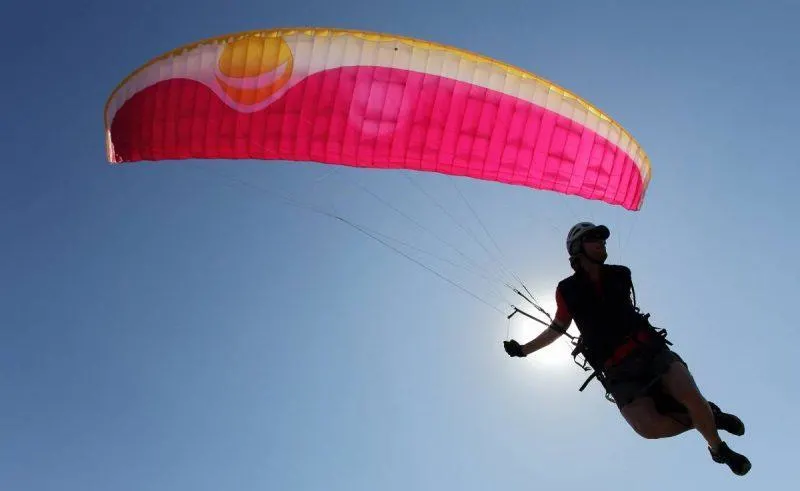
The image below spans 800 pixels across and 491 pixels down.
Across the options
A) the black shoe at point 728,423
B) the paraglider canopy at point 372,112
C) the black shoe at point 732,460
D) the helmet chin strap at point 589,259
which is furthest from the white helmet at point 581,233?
the paraglider canopy at point 372,112

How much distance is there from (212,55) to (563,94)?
4.95 meters

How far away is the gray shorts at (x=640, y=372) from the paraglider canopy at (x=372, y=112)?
4.45 meters

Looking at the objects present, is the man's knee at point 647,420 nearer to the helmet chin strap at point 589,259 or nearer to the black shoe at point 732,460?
the black shoe at point 732,460

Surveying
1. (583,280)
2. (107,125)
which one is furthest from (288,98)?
(583,280)

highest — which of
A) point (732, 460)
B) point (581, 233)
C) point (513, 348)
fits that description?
point (581, 233)

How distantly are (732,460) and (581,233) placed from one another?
226 cm

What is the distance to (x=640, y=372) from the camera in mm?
5785

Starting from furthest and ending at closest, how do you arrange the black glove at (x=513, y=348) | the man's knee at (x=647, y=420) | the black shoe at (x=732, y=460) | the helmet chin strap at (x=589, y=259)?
the black glove at (x=513, y=348) < the helmet chin strap at (x=589, y=259) < the man's knee at (x=647, y=420) < the black shoe at (x=732, y=460)

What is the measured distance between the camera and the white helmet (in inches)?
247

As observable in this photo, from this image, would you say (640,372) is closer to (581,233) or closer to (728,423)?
(728,423)

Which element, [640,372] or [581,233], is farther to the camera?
[581,233]

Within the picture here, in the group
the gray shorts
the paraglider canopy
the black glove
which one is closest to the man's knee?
the gray shorts

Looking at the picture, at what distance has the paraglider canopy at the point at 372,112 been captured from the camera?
367 inches

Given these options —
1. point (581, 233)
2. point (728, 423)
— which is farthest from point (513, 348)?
point (728, 423)
